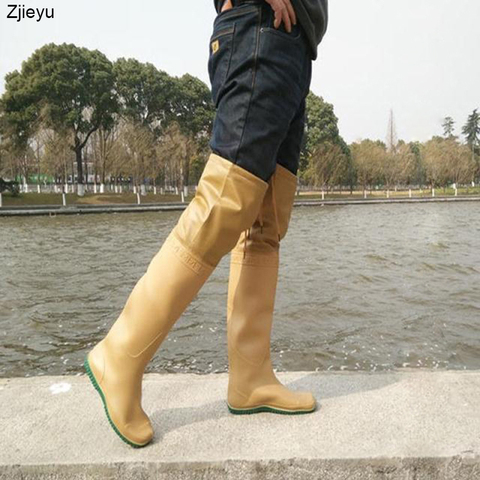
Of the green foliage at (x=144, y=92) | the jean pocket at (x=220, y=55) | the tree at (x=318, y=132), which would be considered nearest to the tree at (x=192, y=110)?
the green foliage at (x=144, y=92)

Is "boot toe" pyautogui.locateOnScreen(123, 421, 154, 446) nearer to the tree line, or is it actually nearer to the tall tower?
the tree line

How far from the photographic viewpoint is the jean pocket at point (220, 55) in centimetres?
142

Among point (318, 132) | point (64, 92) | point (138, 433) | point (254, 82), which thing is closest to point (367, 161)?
point (318, 132)

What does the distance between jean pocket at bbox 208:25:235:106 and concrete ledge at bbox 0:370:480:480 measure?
3.34 ft

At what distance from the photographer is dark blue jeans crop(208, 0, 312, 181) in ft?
4.57

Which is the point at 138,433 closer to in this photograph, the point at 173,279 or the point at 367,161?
the point at 173,279

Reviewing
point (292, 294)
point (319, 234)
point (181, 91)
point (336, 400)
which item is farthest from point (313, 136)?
point (336, 400)

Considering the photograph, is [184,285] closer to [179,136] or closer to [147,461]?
[147,461]

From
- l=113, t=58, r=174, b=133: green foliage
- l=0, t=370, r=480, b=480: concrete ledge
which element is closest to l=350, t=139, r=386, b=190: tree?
l=113, t=58, r=174, b=133: green foliage

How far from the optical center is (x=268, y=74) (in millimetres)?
1395

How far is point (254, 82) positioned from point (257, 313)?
2.49 ft

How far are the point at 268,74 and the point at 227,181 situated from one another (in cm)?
32

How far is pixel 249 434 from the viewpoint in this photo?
1.49m

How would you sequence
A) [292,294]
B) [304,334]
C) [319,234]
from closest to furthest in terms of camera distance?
1. [304,334]
2. [292,294]
3. [319,234]
